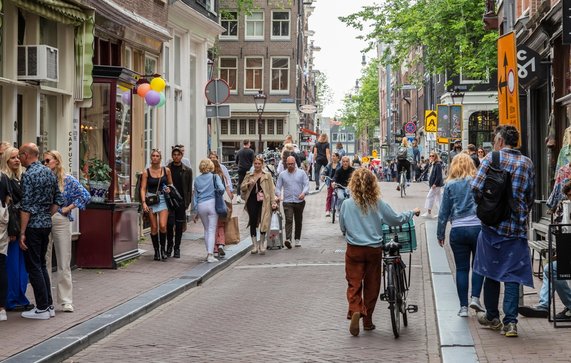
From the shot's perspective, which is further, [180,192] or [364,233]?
[180,192]

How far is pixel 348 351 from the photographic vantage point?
30.3 feet

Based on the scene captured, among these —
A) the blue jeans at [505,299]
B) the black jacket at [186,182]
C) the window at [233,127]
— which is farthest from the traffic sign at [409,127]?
the blue jeans at [505,299]

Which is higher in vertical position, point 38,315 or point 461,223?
point 461,223

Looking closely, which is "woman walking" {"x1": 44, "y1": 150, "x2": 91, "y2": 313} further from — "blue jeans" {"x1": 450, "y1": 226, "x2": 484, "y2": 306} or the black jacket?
the black jacket

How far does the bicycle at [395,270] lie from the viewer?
9836 millimetres

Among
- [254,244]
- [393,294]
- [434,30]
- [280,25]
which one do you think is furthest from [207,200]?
[280,25]

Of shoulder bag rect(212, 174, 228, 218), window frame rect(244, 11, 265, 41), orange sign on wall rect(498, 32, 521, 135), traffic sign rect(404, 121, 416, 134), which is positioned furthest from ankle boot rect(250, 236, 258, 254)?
window frame rect(244, 11, 265, 41)

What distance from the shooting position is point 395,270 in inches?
393

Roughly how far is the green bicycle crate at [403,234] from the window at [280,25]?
162 ft

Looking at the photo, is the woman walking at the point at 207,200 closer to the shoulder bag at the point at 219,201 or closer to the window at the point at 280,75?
the shoulder bag at the point at 219,201

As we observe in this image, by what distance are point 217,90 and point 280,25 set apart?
1499 inches

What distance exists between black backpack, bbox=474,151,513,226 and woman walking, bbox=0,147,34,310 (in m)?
4.47

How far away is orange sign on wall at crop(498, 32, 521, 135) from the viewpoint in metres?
10.4

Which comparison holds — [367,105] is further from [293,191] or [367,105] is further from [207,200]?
[207,200]
